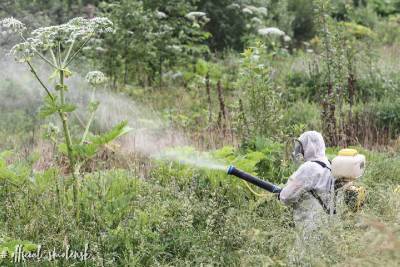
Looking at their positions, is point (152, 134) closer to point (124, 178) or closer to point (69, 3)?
point (124, 178)

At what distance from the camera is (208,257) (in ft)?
14.3

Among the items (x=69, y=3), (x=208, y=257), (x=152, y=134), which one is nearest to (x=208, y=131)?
(x=152, y=134)

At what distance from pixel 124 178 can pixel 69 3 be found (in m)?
6.72

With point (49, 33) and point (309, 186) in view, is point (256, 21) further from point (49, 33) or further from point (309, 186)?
point (309, 186)

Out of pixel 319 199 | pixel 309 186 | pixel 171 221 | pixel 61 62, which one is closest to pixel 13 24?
pixel 61 62

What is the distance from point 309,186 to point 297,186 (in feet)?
0.26

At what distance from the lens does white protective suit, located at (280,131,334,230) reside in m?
4.49

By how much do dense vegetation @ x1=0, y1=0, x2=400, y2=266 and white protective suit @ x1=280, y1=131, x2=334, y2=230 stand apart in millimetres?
194

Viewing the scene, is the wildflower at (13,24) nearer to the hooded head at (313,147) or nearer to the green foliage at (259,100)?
the hooded head at (313,147)

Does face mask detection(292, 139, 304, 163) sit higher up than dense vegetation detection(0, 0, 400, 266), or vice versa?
face mask detection(292, 139, 304, 163)

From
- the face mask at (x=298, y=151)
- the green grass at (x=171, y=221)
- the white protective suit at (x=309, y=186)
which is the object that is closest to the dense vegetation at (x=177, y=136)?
the green grass at (x=171, y=221)

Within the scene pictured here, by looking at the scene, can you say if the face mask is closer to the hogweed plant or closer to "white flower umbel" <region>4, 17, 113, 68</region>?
the hogweed plant

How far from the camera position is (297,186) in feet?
14.8

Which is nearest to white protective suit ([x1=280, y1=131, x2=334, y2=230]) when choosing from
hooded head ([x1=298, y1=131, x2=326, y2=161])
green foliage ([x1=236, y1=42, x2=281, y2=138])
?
hooded head ([x1=298, y1=131, x2=326, y2=161])
